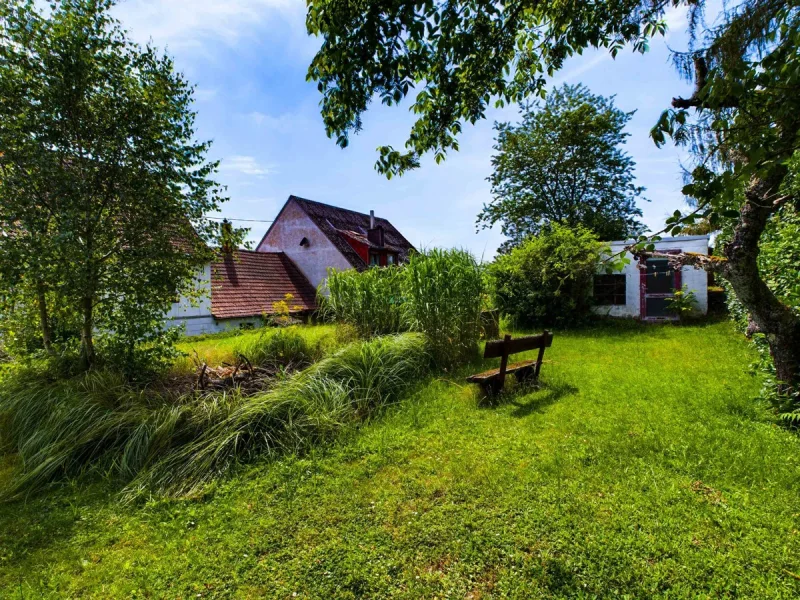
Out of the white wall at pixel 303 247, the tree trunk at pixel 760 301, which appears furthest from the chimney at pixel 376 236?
the tree trunk at pixel 760 301

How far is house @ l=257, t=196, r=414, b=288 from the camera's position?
723 inches

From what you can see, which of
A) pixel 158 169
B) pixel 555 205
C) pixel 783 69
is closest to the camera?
pixel 783 69

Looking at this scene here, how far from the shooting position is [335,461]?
3623 millimetres

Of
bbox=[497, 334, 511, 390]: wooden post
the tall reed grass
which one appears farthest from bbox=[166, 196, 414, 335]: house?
bbox=[497, 334, 511, 390]: wooden post

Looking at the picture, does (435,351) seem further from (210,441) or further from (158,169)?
(158,169)

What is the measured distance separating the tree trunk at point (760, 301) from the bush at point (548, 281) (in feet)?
23.6

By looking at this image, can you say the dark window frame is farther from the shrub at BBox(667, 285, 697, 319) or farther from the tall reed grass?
the tall reed grass

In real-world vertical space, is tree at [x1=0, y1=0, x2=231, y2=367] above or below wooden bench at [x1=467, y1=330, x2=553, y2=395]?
above

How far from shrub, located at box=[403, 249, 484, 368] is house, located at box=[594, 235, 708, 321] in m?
7.50

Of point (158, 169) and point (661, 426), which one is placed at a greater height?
point (158, 169)

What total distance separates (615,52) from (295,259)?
59.1 feet

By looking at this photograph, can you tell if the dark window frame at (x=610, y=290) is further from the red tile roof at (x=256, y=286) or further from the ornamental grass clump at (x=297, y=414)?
the red tile roof at (x=256, y=286)

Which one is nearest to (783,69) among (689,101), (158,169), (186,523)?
(689,101)

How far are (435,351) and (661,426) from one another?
3.29 meters
